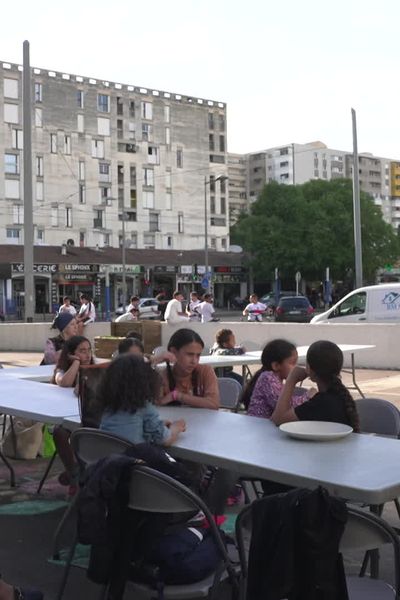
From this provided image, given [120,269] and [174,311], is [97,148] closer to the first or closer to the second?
[120,269]

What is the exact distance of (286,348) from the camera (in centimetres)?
557

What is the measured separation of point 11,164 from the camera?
217ft

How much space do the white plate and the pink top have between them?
926 mm

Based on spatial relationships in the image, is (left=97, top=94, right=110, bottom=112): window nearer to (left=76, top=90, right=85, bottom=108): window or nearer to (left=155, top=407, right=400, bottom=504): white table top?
(left=76, top=90, right=85, bottom=108): window

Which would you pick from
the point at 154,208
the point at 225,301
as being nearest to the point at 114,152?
the point at 154,208

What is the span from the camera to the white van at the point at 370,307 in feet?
67.8

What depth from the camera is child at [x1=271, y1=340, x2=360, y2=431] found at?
4484 millimetres

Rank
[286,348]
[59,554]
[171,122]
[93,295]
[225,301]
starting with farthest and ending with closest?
[171,122], [225,301], [93,295], [286,348], [59,554]

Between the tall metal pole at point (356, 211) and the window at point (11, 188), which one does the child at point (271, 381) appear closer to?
the tall metal pole at point (356, 211)

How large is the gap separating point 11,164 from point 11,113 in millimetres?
4387

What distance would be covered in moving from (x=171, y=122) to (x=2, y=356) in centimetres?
5890

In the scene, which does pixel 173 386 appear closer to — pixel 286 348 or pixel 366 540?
pixel 286 348

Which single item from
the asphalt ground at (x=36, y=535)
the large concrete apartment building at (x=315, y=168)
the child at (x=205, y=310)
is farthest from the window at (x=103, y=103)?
the asphalt ground at (x=36, y=535)

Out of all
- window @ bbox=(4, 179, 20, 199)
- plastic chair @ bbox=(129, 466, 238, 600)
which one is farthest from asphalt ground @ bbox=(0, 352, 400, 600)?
window @ bbox=(4, 179, 20, 199)
